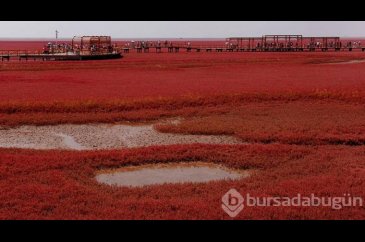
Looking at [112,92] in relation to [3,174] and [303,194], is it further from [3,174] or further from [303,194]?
[303,194]

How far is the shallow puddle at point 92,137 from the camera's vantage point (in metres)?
16.6

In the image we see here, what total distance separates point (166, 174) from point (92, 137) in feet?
19.4

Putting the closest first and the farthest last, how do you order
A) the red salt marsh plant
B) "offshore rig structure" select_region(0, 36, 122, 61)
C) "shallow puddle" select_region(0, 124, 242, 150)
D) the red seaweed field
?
the red salt marsh plant, the red seaweed field, "shallow puddle" select_region(0, 124, 242, 150), "offshore rig structure" select_region(0, 36, 122, 61)

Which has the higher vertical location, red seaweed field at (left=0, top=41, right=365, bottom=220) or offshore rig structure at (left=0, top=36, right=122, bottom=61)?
offshore rig structure at (left=0, top=36, right=122, bottom=61)

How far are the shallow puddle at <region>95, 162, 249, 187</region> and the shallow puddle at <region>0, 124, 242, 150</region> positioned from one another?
316cm

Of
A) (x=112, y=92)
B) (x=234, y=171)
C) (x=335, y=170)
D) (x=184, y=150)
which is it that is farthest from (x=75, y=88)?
(x=335, y=170)

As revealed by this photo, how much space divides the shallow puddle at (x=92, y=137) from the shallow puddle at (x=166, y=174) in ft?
10.4

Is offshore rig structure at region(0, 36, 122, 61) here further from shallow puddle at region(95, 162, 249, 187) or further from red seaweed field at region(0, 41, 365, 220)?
shallow puddle at region(95, 162, 249, 187)

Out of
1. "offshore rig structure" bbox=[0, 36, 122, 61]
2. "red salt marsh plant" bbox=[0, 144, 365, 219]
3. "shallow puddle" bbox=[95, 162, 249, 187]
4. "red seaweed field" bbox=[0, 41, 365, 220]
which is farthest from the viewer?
"offshore rig structure" bbox=[0, 36, 122, 61]

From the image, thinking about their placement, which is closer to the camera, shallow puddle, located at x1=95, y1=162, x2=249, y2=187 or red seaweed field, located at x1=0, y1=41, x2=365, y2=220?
red seaweed field, located at x1=0, y1=41, x2=365, y2=220

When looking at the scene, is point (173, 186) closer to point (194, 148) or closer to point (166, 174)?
point (166, 174)

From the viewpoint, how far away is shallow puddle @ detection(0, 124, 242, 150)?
16562mm

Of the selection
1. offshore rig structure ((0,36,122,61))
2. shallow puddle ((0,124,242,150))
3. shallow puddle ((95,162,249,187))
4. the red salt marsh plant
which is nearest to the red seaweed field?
the red salt marsh plant

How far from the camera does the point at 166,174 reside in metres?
12.8
